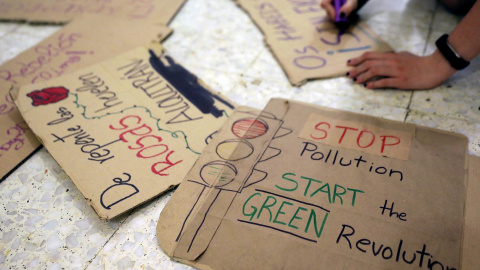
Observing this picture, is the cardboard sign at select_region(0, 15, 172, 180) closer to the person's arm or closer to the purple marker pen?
the purple marker pen

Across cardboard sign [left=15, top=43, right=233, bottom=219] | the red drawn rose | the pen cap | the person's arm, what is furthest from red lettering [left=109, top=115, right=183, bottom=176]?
the pen cap

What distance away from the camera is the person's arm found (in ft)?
3.14

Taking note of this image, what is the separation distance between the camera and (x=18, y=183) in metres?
0.92

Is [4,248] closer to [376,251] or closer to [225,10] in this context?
[376,251]

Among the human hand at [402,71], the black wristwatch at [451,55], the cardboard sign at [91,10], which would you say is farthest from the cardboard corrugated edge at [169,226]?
the cardboard sign at [91,10]

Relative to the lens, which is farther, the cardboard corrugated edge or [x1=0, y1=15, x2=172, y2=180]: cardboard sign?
[x1=0, y1=15, x2=172, y2=180]: cardboard sign

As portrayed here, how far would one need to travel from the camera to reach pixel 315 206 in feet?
2.45

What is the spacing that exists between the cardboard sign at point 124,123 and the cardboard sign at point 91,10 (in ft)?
1.12

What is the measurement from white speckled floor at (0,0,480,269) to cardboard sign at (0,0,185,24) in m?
0.05

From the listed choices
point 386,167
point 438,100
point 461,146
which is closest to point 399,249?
point 386,167

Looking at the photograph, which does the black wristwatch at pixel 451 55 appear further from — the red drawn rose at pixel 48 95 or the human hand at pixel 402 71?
the red drawn rose at pixel 48 95

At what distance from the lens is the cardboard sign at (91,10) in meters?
1.52

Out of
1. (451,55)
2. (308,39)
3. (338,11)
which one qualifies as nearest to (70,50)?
(308,39)

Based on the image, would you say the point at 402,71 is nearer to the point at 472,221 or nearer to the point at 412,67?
the point at 412,67
